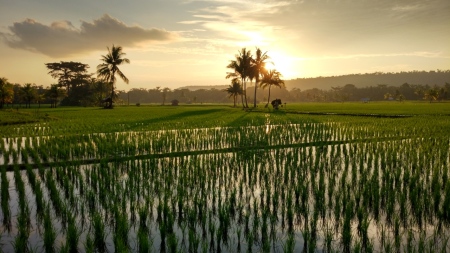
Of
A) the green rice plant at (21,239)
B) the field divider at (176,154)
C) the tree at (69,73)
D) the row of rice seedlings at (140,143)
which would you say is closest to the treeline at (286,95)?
the tree at (69,73)

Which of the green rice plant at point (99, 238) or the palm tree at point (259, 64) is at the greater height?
the palm tree at point (259, 64)

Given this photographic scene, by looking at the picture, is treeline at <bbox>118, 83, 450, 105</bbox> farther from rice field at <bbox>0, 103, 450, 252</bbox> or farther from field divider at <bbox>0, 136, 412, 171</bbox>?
rice field at <bbox>0, 103, 450, 252</bbox>

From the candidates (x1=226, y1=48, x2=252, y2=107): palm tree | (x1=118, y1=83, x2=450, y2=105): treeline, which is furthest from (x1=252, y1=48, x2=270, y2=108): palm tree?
(x1=118, y1=83, x2=450, y2=105): treeline

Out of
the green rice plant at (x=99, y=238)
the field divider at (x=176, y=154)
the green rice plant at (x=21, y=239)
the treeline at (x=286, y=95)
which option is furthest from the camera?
the treeline at (x=286, y=95)

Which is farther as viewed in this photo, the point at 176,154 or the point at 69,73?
the point at 69,73

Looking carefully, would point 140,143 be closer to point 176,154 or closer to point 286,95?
point 176,154

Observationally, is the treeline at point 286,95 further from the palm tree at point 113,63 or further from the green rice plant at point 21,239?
the green rice plant at point 21,239

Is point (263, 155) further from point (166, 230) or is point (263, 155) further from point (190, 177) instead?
point (166, 230)

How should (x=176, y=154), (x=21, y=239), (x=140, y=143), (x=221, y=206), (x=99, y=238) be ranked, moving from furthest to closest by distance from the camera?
1. (x=140, y=143)
2. (x=176, y=154)
3. (x=221, y=206)
4. (x=99, y=238)
5. (x=21, y=239)

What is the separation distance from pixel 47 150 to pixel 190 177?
6992mm

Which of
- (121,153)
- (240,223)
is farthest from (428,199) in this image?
(121,153)

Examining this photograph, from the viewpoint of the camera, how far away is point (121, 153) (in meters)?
12.7

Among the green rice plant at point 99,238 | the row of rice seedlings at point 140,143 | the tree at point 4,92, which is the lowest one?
the green rice plant at point 99,238

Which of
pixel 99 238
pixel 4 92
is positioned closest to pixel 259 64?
pixel 4 92
